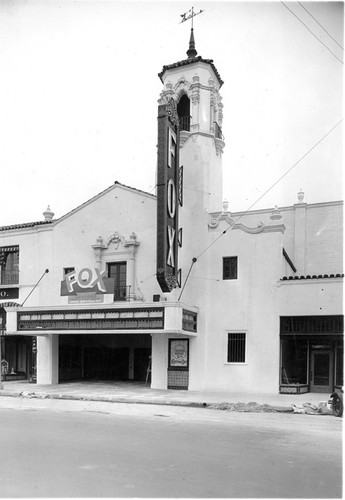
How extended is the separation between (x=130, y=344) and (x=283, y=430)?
15711 millimetres

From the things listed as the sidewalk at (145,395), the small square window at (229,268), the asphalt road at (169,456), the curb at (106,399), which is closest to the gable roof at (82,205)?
the small square window at (229,268)

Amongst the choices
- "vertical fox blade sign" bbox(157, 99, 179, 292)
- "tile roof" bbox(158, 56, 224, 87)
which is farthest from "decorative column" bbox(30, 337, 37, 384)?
"tile roof" bbox(158, 56, 224, 87)

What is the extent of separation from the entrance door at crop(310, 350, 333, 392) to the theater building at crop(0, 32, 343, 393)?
4 centimetres

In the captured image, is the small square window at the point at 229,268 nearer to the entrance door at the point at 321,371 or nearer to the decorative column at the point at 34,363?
the entrance door at the point at 321,371

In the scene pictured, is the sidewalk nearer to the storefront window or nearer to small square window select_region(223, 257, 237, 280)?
the storefront window

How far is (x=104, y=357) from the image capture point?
28.3m

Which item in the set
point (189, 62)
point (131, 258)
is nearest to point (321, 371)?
point (131, 258)

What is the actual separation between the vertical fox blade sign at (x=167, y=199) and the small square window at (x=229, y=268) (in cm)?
270

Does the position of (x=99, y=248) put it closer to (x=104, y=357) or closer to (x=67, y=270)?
(x=67, y=270)

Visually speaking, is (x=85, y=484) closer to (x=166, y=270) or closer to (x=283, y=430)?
(x=283, y=430)

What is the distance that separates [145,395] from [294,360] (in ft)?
20.8

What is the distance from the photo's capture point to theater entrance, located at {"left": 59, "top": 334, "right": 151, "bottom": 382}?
27094mm

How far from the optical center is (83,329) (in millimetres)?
23422

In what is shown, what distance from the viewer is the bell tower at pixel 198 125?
24547mm
